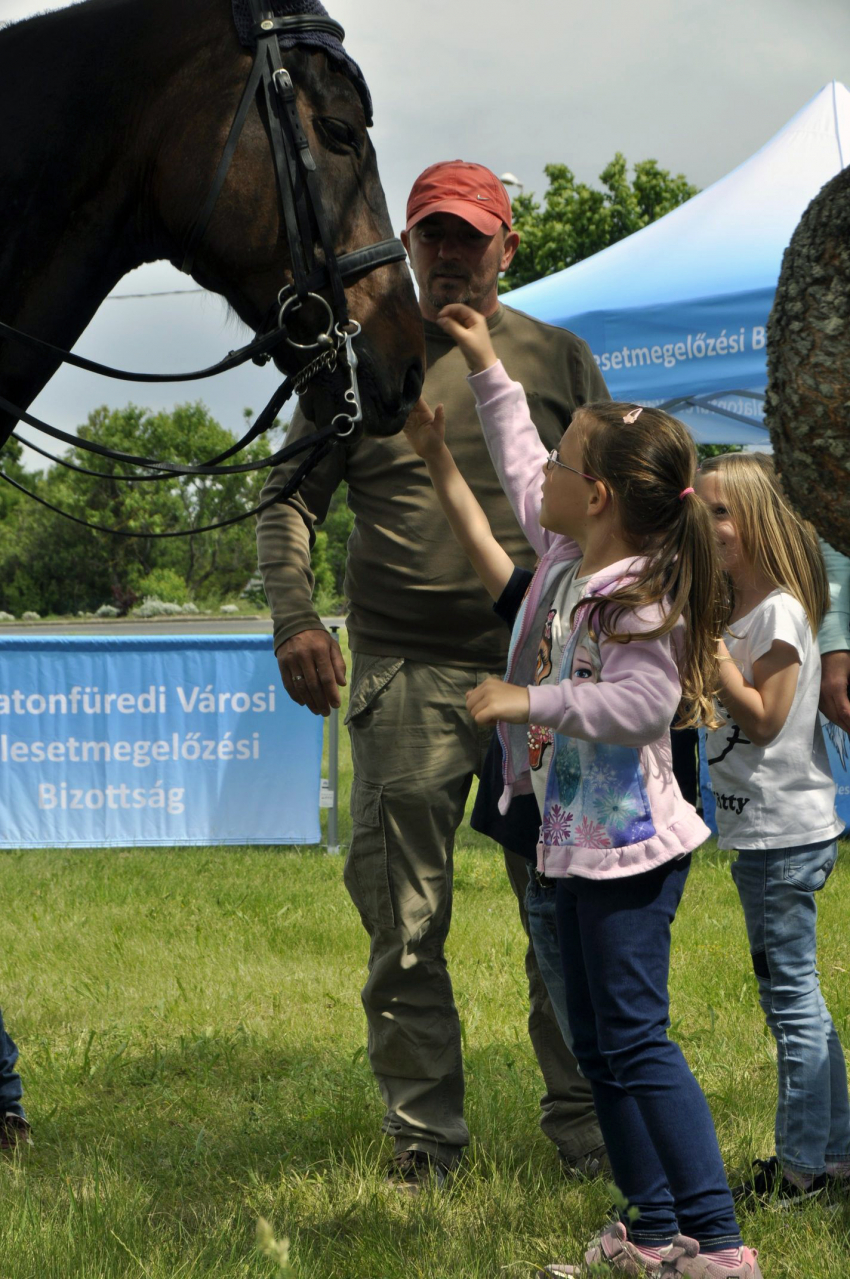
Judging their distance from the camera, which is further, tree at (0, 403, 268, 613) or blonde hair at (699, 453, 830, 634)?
tree at (0, 403, 268, 613)

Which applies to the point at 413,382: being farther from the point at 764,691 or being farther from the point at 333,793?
the point at 333,793

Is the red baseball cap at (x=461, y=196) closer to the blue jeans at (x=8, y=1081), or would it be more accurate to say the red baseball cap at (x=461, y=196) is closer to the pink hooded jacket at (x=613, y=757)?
the pink hooded jacket at (x=613, y=757)

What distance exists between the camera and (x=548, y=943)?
8.60 feet

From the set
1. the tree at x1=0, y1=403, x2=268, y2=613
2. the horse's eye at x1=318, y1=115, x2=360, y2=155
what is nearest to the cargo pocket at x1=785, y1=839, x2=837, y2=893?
the horse's eye at x1=318, y1=115, x2=360, y2=155

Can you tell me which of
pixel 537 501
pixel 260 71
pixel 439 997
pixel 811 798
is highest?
pixel 260 71

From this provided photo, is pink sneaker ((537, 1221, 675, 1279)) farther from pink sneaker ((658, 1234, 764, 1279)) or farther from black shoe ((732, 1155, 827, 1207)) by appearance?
black shoe ((732, 1155, 827, 1207))

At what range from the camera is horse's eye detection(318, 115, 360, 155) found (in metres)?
2.29

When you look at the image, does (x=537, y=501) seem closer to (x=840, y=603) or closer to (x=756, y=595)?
(x=756, y=595)

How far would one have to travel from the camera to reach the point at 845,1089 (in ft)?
8.61

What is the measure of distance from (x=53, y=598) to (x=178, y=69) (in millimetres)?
57676

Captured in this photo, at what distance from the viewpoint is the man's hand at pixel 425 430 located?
2.49 metres

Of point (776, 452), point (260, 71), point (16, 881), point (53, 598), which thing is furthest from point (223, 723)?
point (53, 598)

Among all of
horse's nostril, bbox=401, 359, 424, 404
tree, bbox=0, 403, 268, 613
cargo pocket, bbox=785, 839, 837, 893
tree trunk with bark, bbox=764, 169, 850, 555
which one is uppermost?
tree, bbox=0, 403, 268, 613

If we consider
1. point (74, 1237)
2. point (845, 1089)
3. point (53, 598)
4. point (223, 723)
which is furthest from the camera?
point (53, 598)
